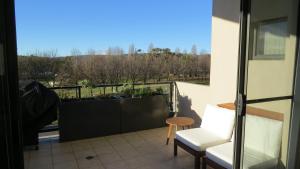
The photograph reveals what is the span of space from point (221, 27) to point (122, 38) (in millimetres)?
3340

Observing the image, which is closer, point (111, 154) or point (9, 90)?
point (9, 90)

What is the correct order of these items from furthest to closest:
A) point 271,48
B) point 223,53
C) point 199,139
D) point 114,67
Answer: point 114,67 → point 223,53 → point 199,139 → point 271,48

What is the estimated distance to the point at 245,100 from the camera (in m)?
2.02

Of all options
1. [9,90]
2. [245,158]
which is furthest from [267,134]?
[9,90]

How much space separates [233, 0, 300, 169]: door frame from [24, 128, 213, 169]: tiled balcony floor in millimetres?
1166

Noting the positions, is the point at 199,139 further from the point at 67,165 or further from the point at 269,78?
the point at 67,165

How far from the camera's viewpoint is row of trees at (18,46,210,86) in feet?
18.2

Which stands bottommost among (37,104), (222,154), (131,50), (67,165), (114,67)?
(67,165)

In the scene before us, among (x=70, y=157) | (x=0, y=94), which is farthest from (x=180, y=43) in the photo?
(x=0, y=94)

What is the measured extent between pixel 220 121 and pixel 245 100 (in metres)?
1.16

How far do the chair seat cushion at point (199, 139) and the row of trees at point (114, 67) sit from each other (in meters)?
2.93

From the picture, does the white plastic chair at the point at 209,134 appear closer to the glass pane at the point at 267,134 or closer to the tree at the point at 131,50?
the glass pane at the point at 267,134

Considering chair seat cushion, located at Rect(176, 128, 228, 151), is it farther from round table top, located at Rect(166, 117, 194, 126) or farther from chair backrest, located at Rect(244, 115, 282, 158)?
chair backrest, located at Rect(244, 115, 282, 158)

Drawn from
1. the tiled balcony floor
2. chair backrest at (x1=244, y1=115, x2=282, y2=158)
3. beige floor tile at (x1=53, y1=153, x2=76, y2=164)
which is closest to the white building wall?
the tiled balcony floor
